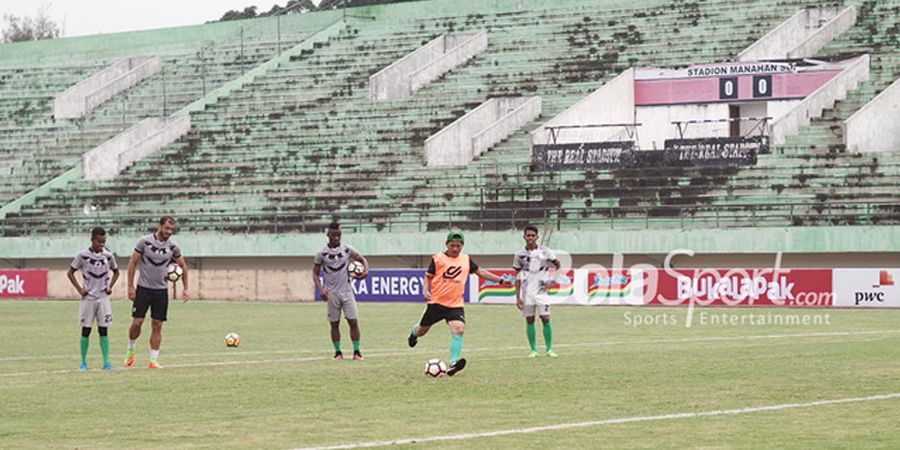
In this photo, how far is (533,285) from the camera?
23.6 meters

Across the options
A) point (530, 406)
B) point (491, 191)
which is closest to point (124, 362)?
point (530, 406)

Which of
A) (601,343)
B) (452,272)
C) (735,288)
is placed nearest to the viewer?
(452,272)

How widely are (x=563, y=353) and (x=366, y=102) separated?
4105 centimetres

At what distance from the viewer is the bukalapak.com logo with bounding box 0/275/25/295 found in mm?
56812

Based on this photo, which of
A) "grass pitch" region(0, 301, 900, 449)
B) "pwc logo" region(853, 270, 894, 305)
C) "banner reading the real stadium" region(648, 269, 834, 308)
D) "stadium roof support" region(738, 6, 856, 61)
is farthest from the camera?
"stadium roof support" region(738, 6, 856, 61)

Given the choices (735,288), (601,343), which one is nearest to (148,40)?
(735,288)

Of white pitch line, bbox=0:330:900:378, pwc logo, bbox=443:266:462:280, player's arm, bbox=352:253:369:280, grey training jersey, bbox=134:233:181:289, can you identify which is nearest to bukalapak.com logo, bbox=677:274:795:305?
white pitch line, bbox=0:330:900:378

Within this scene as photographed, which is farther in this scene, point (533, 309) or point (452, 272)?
point (533, 309)

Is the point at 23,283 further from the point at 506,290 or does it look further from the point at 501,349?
the point at 501,349

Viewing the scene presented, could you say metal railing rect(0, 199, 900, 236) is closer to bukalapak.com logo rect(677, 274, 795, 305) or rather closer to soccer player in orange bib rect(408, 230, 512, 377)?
bukalapak.com logo rect(677, 274, 795, 305)

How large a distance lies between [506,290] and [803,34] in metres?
21.5

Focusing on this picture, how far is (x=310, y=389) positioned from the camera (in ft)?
59.7

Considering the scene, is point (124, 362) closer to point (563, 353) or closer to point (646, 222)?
point (563, 353)

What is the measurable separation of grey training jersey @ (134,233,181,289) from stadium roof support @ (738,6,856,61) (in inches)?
1575
